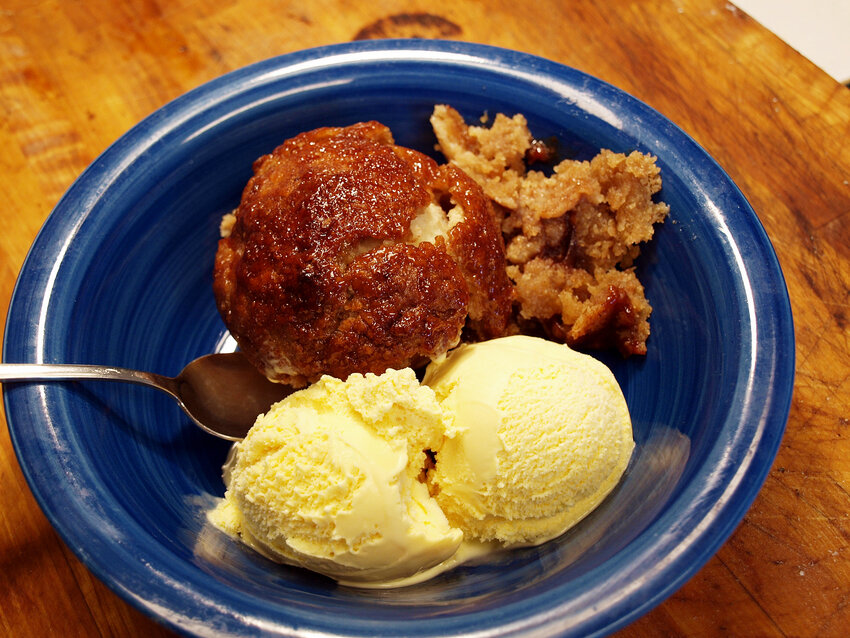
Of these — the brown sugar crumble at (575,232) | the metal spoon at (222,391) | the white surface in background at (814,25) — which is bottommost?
the metal spoon at (222,391)

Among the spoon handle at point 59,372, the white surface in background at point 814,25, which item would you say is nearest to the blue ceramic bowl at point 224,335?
the spoon handle at point 59,372

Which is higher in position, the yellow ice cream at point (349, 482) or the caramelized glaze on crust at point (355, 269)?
the caramelized glaze on crust at point (355, 269)

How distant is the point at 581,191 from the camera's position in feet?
5.31

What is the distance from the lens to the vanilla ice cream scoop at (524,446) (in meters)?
1.33

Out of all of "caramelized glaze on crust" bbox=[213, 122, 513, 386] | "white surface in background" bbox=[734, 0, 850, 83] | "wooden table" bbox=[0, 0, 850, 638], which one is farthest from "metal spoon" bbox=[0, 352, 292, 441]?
"white surface in background" bbox=[734, 0, 850, 83]

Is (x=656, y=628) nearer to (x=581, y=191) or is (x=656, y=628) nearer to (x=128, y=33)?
(x=581, y=191)

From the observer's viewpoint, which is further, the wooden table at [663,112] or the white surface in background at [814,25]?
the white surface in background at [814,25]

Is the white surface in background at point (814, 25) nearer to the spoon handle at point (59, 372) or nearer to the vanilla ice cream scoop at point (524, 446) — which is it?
the vanilla ice cream scoop at point (524, 446)

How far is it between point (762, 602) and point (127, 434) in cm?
142

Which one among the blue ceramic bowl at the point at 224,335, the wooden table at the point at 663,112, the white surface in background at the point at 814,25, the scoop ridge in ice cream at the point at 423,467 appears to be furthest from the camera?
the white surface in background at the point at 814,25

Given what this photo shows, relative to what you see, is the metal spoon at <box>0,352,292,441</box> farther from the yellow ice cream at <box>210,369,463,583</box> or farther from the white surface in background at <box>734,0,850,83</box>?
the white surface in background at <box>734,0,850,83</box>

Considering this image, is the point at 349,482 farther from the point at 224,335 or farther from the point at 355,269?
the point at 224,335

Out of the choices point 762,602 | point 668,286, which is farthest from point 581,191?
point 762,602

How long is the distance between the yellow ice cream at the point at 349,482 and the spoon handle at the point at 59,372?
32 centimetres
